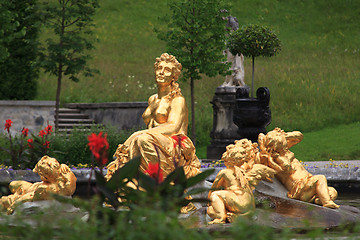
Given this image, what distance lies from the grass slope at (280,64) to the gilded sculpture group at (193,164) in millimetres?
10755

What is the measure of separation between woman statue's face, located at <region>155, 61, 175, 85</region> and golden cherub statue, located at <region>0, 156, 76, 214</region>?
1531 mm

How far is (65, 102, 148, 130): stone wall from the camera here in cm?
1673

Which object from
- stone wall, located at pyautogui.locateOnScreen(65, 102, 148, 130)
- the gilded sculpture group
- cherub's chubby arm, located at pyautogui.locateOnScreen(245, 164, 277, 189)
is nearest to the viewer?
the gilded sculpture group

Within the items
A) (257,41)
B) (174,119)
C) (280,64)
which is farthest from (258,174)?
(280,64)

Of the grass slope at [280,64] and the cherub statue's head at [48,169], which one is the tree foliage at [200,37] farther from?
the cherub statue's head at [48,169]

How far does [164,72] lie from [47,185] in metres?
1.88

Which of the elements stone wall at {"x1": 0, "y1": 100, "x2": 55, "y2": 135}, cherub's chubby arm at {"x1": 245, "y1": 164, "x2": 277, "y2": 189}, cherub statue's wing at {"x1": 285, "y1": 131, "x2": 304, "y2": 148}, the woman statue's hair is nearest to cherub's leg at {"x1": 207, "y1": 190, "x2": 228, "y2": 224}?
cherub's chubby arm at {"x1": 245, "y1": 164, "x2": 277, "y2": 189}

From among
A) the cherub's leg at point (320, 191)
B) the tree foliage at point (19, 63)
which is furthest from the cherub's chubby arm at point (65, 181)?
the tree foliage at point (19, 63)

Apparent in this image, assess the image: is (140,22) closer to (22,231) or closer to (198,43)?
(198,43)

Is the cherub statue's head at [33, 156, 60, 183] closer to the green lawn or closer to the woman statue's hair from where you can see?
the woman statue's hair

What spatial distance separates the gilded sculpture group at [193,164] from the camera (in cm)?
543

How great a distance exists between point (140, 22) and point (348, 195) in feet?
80.7

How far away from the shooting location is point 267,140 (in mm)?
6188

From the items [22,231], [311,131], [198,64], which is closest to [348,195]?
[22,231]
